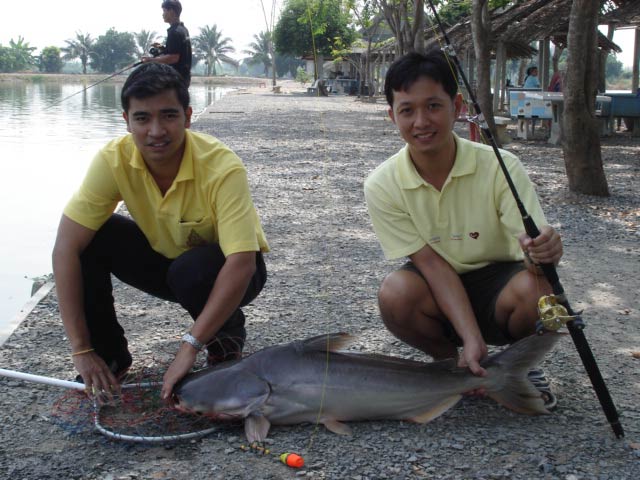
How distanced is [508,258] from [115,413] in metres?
1.73

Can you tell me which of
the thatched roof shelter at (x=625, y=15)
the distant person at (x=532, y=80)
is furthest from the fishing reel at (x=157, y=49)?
the distant person at (x=532, y=80)

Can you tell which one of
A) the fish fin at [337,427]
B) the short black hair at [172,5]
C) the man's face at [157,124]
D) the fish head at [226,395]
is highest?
the short black hair at [172,5]

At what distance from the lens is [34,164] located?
1303 centimetres

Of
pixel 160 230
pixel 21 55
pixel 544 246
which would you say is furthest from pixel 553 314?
pixel 21 55

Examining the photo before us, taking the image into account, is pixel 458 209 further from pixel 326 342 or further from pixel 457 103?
pixel 326 342

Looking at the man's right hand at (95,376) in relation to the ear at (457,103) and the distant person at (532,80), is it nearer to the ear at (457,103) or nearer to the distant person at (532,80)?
the ear at (457,103)

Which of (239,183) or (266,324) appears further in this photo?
(266,324)

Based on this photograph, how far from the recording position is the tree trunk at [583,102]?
7148 millimetres

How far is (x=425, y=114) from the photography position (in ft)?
9.20

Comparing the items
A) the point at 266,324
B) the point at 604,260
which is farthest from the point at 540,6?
the point at 266,324

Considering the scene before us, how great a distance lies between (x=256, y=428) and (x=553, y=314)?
3.78 ft

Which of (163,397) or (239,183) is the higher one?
(239,183)

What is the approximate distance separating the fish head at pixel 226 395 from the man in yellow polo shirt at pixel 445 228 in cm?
66

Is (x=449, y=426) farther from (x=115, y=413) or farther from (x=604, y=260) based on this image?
(x=604, y=260)
